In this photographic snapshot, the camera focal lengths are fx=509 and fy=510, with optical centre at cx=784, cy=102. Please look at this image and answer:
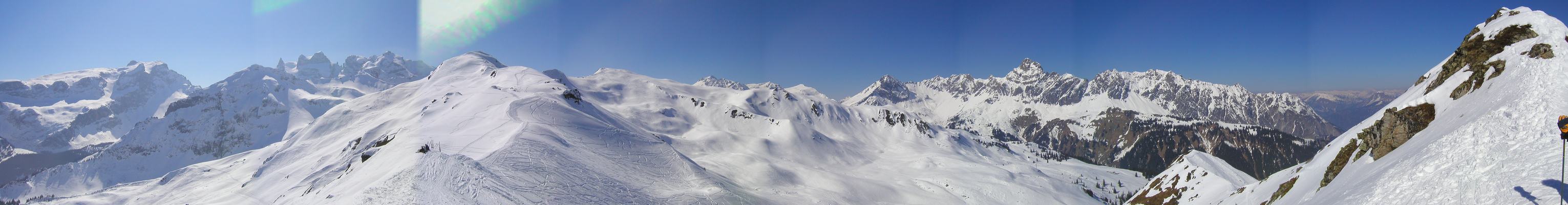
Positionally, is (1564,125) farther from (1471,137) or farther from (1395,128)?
(1395,128)

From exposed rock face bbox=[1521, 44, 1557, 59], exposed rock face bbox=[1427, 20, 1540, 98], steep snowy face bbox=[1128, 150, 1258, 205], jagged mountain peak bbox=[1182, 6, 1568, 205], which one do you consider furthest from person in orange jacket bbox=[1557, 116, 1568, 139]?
steep snowy face bbox=[1128, 150, 1258, 205]

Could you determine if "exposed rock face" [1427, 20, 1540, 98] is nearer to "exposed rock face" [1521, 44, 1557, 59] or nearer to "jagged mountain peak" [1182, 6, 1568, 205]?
"jagged mountain peak" [1182, 6, 1568, 205]

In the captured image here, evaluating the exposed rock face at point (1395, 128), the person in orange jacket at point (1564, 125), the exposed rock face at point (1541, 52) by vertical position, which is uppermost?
the exposed rock face at point (1541, 52)

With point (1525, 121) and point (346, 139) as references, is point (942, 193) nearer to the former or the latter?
point (1525, 121)

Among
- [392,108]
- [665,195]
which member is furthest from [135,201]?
[665,195]

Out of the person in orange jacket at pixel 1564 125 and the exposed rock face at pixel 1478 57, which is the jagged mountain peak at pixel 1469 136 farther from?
the person in orange jacket at pixel 1564 125

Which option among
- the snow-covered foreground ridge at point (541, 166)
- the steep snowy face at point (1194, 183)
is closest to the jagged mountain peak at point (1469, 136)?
the steep snowy face at point (1194, 183)

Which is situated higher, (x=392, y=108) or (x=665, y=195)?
(x=392, y=108)
